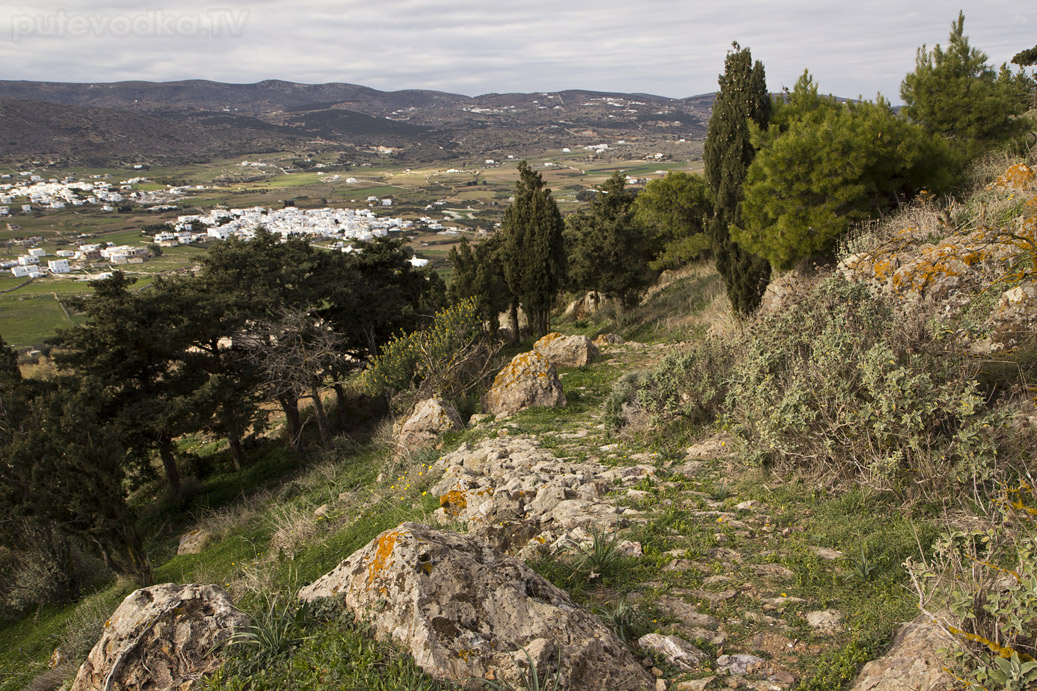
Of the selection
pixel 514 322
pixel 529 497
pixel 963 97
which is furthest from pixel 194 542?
pixel 963 97

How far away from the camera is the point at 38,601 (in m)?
10.3

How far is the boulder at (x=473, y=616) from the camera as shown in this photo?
2.99m

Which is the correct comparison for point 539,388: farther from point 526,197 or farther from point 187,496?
point 526,197

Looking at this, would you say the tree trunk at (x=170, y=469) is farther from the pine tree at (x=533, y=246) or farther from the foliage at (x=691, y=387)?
the foliage at (x=691, y=387)

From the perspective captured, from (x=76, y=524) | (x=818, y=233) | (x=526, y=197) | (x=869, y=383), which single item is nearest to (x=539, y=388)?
(x=869, y=383)

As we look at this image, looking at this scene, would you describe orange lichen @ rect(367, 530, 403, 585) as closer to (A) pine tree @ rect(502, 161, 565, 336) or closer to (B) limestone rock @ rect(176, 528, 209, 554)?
(B) limestone rock @ rect(176, 528, 209, 554)

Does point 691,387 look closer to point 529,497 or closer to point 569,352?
point 529,497

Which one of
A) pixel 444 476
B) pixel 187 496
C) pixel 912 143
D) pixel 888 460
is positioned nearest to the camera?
pixel 888 460

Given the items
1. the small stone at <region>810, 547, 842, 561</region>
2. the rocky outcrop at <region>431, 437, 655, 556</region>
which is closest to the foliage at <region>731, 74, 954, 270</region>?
the rocky outcrop at <region>431, 437, 655, 556</region>

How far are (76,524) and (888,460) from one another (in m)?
12.5

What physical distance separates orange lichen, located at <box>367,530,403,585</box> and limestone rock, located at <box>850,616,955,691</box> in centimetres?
268

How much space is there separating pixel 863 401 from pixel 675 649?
3244 millimetres

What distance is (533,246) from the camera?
2344 cm

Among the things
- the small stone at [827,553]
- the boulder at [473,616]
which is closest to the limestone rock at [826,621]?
the small stone at [827,553]
